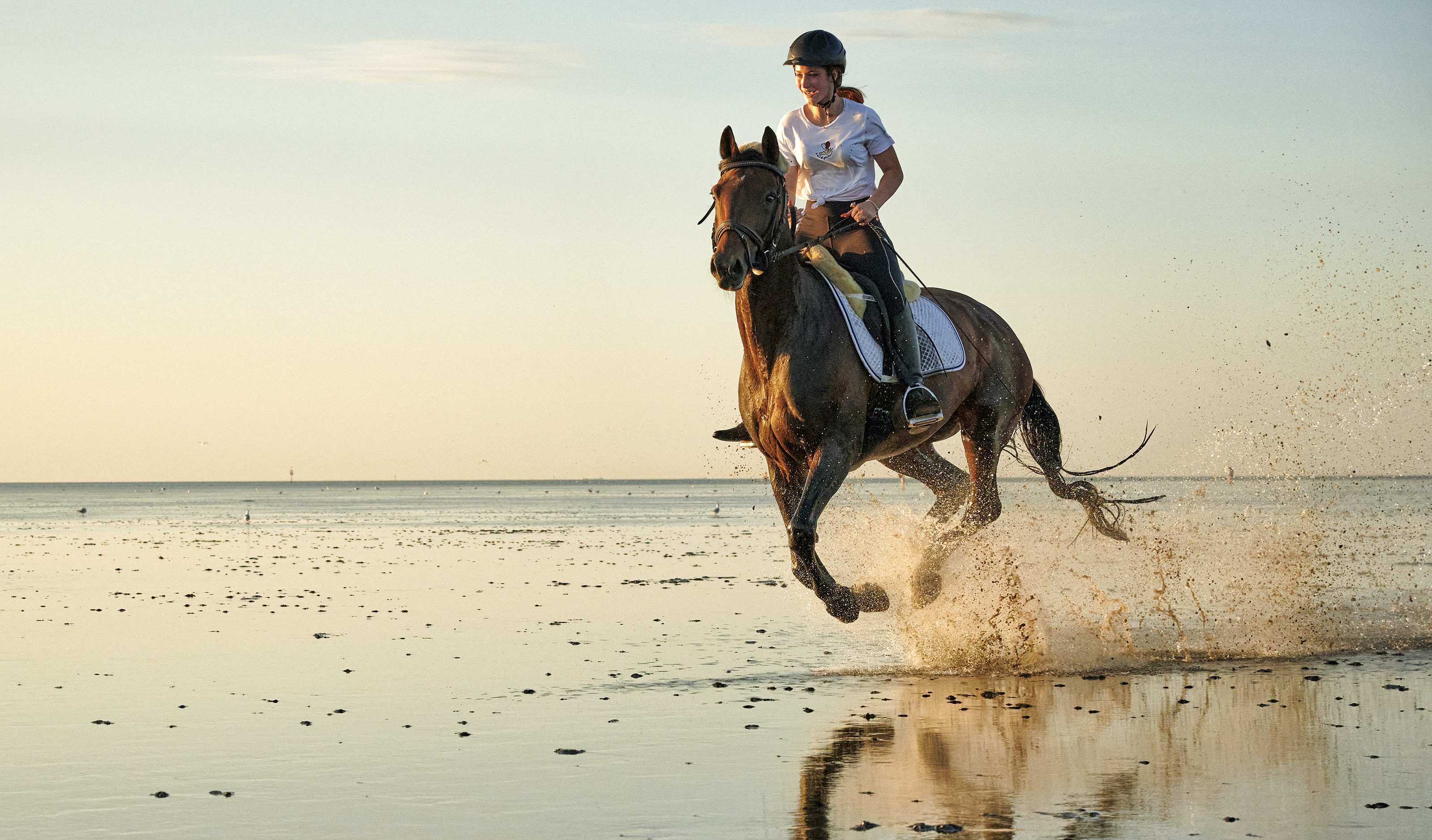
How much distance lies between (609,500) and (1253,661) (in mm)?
101828

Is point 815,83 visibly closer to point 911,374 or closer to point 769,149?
point 769,149

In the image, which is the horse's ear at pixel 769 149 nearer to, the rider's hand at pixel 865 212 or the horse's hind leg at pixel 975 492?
the rider's hand at pixel 865 212

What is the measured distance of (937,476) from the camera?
13.2 metres

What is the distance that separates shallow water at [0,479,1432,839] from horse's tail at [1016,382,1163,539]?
35 centimetres

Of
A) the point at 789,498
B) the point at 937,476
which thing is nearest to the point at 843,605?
the point at 789,498

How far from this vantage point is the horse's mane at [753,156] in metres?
9.70

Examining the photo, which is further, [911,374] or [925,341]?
[925,341]

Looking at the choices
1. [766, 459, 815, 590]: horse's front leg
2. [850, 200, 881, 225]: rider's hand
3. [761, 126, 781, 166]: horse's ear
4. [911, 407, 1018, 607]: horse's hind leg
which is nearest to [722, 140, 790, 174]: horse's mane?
[761, 126, 781, 166]: horse's ear

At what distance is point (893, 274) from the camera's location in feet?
36.3

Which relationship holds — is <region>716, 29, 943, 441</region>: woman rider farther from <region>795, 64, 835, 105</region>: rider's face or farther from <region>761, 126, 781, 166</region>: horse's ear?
<region>761, 126, 781, 166</region>: horse's ear

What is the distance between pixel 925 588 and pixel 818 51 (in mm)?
4797

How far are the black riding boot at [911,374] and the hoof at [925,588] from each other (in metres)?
2.09

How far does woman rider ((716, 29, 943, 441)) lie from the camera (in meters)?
10.7

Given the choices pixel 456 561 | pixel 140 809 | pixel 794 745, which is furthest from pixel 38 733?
pixel 456 561
